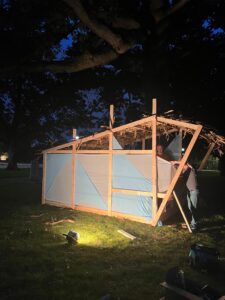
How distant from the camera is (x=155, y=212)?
1012cm

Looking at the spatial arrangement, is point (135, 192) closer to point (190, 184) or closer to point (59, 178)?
point (190, 184)

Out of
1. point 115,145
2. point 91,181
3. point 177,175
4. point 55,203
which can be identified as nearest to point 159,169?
point 177,175

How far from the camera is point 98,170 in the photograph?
12.0 meters

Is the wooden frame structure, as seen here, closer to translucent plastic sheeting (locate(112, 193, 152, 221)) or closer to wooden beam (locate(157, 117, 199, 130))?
wooden beam (locate(157, 117, 199, 130))

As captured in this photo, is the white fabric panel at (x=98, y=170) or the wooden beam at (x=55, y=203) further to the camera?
the wooden beam at (x=55, y=203)

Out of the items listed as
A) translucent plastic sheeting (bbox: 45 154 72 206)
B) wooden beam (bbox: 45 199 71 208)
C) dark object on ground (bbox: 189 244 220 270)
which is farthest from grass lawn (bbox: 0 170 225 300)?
translucent plastic sheeting (bbox: 45 154 72 206)

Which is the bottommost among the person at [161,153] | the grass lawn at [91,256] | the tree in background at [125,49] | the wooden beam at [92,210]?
the grass lawn at [91,256]

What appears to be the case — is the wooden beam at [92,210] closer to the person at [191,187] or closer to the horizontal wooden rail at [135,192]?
the horizontal wooden rail at [135,192]

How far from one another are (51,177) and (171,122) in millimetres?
5674

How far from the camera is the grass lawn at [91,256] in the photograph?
562cm

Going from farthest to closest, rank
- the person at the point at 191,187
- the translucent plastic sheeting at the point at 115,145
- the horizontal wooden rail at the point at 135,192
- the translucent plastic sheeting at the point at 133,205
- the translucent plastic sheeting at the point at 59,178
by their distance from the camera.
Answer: the translucent plastic sheeting at the point at 59,178 < the translucent plastic sheeting at the point at 115,145 < the translucent plastic sheeting at the point at 133,205 < the horizontal wooden rail at the point at 135,192 < the person at the point at 191,187

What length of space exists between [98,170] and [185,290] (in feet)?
24.6

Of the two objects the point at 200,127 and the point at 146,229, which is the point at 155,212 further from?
the point at 200,127

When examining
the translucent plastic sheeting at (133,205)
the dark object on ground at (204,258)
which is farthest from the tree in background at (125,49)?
the dark object on ground at (204,258)
